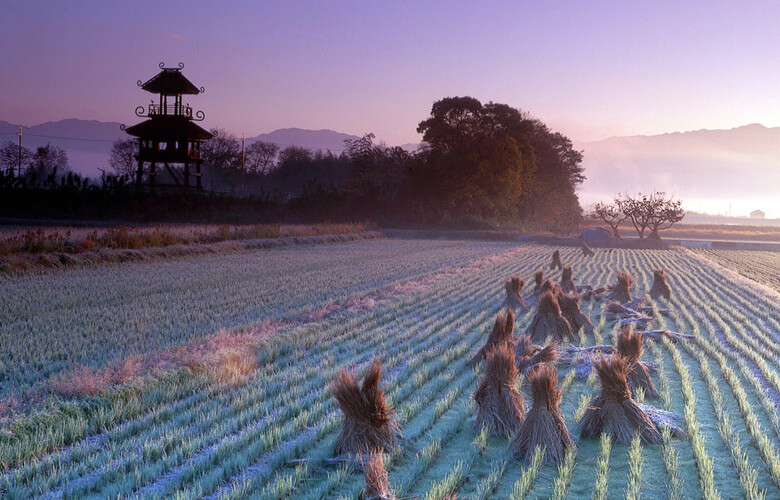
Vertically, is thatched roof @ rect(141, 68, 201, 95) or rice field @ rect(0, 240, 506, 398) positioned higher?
thatched roof @ rect(141, 68, 201, 95)

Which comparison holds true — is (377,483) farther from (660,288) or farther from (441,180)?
(441,180)

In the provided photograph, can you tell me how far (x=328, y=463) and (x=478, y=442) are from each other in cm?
120

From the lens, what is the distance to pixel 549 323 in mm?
9062

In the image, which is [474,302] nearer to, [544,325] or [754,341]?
[544,325]

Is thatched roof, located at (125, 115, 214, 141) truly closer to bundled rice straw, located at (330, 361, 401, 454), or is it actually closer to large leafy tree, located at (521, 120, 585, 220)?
large leafy tree, located at (521, 120, 585, 220)

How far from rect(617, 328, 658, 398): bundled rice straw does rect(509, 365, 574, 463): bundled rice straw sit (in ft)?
5.63

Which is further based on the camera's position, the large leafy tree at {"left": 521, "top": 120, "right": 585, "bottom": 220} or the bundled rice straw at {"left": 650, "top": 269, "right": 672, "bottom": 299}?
the large leafy tree at {"left": 521, "top": 120, "right": 585, "bottom": 220}

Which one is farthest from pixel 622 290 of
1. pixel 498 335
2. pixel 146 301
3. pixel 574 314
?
pixel 146 301

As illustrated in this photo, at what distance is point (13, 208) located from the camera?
38.2 metres

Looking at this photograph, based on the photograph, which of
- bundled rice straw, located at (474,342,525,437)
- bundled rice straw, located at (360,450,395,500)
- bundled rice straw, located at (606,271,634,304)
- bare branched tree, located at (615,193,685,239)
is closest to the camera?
bundled rice straw, located at (360,450,395,500)

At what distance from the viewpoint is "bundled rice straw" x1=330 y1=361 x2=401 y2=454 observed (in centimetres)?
450

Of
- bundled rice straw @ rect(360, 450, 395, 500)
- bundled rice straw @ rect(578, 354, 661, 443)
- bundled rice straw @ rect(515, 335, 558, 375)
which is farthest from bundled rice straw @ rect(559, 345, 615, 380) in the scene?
bundled rice straw @ rect(360, 450, 395, 500)

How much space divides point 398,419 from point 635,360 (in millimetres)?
2517

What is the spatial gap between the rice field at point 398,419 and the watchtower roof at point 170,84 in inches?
1415
